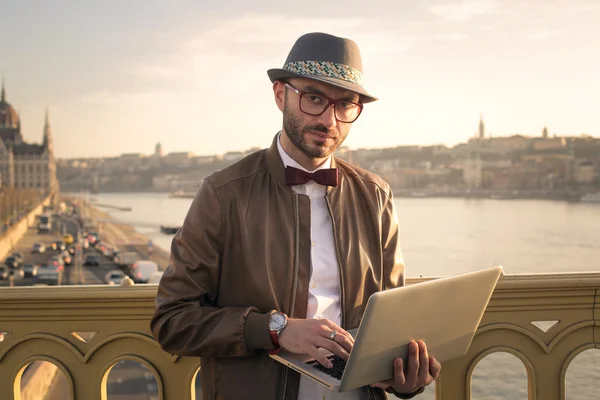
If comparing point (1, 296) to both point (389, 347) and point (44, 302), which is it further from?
point (389, 347)

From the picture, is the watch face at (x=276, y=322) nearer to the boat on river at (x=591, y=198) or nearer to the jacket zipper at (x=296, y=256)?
the jacket zipper at (x=296, y=256)

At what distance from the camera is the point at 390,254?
48.1 inches

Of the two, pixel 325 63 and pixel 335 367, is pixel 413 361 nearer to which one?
pixel 335 367

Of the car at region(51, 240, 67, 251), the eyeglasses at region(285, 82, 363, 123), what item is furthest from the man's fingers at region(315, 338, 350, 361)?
the car at region(51, 240, 67, 251)

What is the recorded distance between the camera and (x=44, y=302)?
1462mm

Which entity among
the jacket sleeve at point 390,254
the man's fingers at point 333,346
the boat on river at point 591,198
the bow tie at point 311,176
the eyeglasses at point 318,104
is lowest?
the boat on river at point 591,198

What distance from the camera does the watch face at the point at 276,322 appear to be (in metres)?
1.02

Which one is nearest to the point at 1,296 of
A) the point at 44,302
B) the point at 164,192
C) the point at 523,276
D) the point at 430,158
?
the point at 44,302

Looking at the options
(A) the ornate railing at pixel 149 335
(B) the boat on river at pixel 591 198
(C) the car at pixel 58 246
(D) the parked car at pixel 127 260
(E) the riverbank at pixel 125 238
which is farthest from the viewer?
(C) the car at pixel 58 246

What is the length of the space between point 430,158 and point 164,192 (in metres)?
31.5

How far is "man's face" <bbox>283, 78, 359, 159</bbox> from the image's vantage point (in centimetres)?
109

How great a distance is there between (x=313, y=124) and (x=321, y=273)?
0.28 metres

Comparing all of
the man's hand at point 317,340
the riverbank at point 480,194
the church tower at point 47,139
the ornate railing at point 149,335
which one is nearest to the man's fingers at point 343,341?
the man's hand at point 317,340

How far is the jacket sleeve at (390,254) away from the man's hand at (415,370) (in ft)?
0.68
